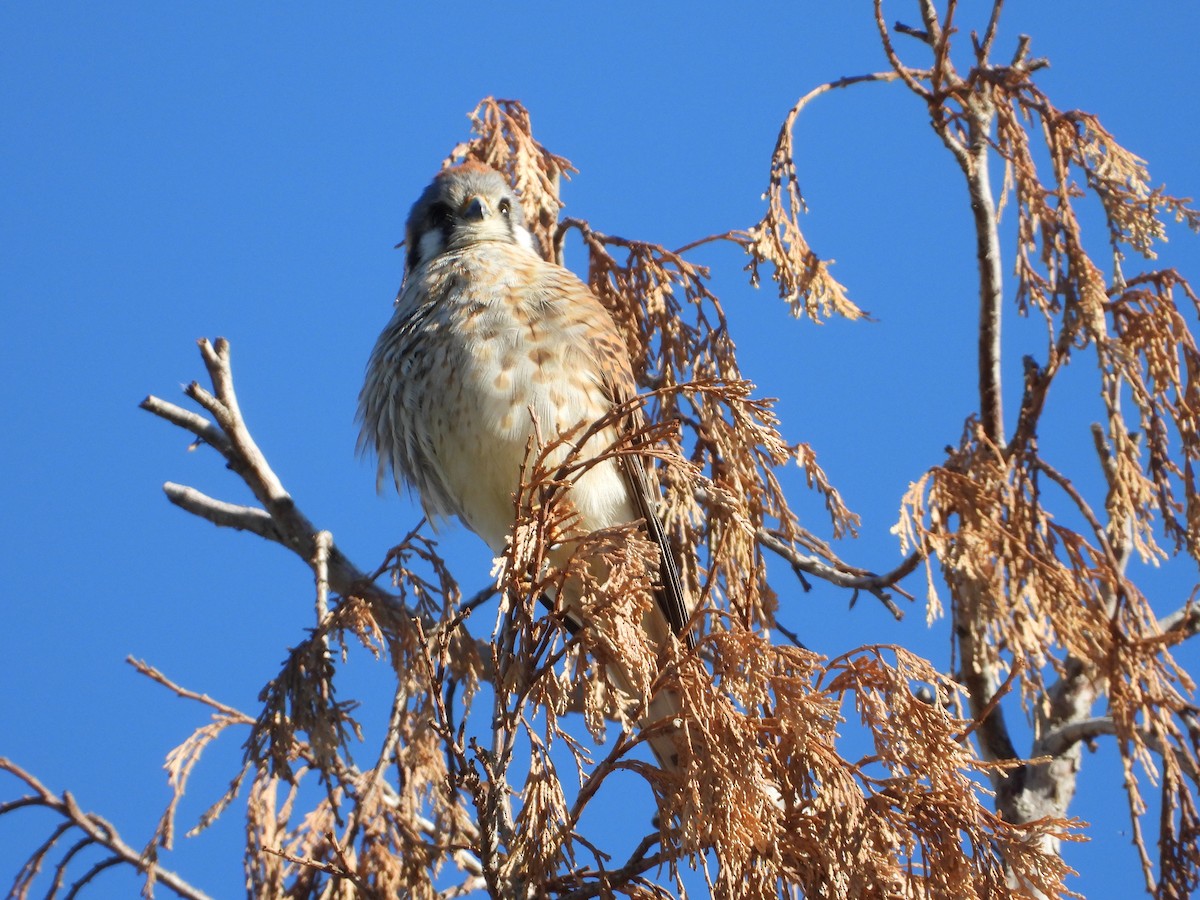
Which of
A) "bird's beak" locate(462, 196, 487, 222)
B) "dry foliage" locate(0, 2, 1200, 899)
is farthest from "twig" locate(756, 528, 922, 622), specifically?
"bird's beak" locate(462, 196, 487, 222)

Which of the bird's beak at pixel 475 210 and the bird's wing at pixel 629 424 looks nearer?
the bird's wing at pixel 629 424

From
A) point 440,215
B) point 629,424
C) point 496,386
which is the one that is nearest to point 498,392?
point 496,386

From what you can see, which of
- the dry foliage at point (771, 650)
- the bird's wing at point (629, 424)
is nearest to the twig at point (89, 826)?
the dry foliage at point (771, 650)

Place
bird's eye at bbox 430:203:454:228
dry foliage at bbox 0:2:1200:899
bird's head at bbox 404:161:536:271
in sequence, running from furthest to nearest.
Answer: bird's eye at bbox 430:203:454:228 < bird's head at bbox 404:161:536:271 < dry foliage at bbox 0:2:1200:899

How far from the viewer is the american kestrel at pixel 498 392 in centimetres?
316

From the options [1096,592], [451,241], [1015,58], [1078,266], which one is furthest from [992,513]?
[451,241]

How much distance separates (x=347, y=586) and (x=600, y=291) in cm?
104

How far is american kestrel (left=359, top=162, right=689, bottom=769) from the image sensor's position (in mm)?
3162

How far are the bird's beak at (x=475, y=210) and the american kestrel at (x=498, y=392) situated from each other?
16 cm

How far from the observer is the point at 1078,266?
304 centimetres

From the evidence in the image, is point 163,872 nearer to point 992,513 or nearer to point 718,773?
point 718,773

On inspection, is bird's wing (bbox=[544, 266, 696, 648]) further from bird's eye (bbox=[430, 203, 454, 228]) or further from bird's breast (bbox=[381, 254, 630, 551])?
bird's eye (bbox=[430, 203, 454, 228])

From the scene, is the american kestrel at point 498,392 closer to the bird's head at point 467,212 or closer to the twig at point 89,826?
the bird's head at point 467,212

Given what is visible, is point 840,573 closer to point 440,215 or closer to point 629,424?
point 629,424
